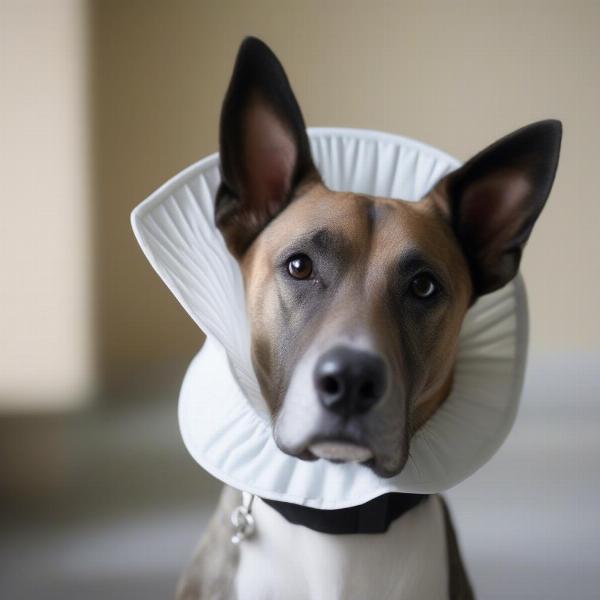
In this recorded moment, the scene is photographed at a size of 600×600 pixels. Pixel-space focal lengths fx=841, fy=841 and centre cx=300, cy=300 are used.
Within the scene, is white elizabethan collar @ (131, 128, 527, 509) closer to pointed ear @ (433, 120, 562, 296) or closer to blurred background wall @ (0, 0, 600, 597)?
pointed ear @ (433, 120, 562, 296)

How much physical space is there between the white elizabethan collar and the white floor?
910 millimetres

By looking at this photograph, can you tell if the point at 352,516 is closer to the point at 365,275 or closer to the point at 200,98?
the point at 365,275

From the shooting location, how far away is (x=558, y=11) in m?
2.55

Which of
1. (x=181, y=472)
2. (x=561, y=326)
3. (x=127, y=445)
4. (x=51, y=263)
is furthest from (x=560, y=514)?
(x=51, y=263)

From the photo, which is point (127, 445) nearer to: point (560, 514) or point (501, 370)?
point (560, 514)

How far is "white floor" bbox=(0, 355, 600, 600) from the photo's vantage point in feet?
6.37

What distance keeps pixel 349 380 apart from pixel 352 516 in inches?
11.6

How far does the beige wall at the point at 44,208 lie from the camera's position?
243 centimetres

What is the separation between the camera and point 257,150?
46.9 inches

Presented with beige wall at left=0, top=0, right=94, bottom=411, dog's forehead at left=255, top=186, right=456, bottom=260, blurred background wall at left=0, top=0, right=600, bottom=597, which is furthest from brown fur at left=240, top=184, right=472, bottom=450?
beige wall at left=0, top=0, right=94, bottom=411

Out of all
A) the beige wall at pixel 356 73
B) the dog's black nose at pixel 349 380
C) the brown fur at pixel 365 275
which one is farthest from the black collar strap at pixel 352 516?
the beige wall at pixel 356 73

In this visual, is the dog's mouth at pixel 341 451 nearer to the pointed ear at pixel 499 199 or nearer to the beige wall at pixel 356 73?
the pointed ear at pixel 499 199

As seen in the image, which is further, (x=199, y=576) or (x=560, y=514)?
(x=560, y=514)

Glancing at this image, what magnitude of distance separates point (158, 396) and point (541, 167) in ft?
5.70
